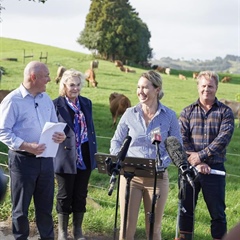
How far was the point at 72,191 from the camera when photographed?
6.21 meters

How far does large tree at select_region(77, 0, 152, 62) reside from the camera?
60.8 metres

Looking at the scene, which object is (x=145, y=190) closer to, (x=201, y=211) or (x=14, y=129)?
(x=14, y=129)

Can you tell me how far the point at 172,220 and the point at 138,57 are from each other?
57.7m

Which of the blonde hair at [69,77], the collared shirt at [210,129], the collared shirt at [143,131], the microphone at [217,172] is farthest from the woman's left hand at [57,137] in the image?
the microphone at [217,172]

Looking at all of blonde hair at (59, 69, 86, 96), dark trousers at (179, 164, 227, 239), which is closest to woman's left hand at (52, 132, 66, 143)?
blonde hair at (59, 69, 86, 96)

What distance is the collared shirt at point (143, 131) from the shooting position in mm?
5109

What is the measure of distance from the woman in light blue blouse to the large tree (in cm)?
5551

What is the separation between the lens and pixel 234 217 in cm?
771

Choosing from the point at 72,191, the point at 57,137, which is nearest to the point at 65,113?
the point at 57,137

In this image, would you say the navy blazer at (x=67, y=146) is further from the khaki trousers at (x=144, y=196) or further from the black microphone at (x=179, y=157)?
the black microphone at (x=179, y=157)

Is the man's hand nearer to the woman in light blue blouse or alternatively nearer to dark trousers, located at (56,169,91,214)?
→ the woman in light blue blouse

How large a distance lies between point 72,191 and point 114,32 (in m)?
55.9

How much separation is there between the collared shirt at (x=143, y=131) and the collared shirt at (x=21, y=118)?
789 millimetres

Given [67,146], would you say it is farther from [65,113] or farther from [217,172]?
[217,172]
